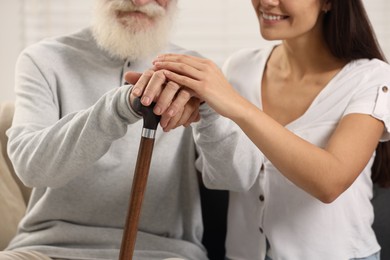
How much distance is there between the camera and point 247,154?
69.9 inches

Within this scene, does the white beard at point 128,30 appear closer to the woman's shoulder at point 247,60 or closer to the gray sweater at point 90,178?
the gray sweater at point 90,178

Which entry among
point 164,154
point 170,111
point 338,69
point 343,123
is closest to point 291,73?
point 338,69

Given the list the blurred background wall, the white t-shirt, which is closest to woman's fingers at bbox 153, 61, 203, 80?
the white t-shirt

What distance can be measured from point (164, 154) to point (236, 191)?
0.73 feet

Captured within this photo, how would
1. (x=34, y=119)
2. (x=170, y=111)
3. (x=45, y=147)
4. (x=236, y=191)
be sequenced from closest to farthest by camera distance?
(x=170, y=111) → (x=45, y=147) → (x=34, y=119) → (x=236, y=191)

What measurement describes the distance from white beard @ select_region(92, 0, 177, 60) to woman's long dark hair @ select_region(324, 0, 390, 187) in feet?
1.52

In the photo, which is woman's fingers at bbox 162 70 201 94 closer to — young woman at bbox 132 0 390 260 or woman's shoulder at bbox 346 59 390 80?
young woman at bbox 132 0 390 260

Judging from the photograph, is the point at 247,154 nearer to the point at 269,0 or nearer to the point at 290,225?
the point at 290,225

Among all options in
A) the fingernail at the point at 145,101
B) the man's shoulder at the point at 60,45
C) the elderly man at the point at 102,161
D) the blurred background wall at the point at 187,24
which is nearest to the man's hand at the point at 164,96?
the fingernail at the point at 145,101

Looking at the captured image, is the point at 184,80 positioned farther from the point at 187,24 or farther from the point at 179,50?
the point at 187,24

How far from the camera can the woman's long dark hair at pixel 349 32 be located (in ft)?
5.90

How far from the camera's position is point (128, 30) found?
188cm

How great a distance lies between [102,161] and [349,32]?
74 centimetres

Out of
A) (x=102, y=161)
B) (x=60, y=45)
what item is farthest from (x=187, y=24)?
(x=102, y=161)
